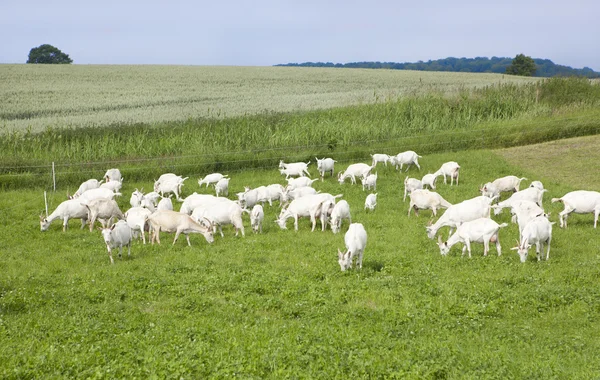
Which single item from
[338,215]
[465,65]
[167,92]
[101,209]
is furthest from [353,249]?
[465,65]

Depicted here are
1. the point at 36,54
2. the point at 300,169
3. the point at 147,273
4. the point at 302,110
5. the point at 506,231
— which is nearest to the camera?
the point at 147,273

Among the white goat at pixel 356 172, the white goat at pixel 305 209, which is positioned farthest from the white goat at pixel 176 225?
the white goat at pixel 356 172

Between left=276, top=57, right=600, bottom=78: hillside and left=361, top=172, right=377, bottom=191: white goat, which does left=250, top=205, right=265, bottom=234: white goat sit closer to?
left=361, top=172, right=377, bottom=191: white goat

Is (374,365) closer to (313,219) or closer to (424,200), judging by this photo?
(313,219)

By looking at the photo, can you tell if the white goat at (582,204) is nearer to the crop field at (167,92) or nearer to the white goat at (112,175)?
the white goat at (112,175)

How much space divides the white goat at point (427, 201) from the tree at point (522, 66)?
86574mm

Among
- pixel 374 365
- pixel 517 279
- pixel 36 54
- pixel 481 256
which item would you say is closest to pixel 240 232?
pixel 481 256

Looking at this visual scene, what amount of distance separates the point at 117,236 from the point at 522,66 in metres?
96.7

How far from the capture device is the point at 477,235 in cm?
1662

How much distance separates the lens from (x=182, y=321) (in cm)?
1196

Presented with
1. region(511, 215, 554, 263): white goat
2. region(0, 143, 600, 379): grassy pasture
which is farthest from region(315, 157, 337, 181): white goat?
region(511, 215, 554, 263): white goat

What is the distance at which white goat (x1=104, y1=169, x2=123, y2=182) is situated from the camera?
2655cm

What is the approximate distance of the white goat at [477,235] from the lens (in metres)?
16.5

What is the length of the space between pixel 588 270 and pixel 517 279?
2.02 meters
